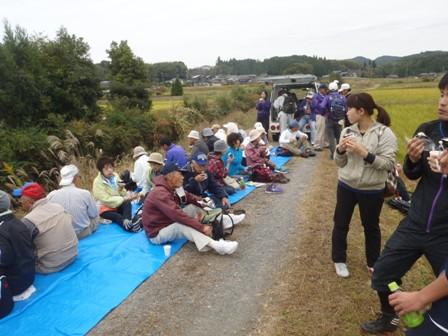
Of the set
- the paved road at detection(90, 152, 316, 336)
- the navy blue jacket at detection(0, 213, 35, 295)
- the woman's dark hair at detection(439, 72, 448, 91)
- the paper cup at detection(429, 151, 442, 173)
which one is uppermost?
the woman's dark hair at detection(439, 72, 448, 91)

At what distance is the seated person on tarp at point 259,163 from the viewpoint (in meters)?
7.19

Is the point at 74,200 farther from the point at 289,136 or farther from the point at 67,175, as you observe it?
the point at 289,136

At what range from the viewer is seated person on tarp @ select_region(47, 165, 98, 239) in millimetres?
4309

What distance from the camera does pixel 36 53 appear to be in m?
11.4

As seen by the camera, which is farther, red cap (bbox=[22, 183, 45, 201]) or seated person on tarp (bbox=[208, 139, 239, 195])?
seated person on tarp (bbox=[208, 139, 239, 195])

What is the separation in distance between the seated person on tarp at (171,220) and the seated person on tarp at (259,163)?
3.05 meters

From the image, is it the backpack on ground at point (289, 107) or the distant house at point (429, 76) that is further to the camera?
the distant house at point (429, 76)

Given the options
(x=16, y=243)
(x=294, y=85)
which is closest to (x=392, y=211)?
(x=16, y=243)

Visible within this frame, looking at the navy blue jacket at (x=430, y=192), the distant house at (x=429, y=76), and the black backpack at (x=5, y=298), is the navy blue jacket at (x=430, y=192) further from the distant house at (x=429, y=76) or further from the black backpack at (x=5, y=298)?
the distant house at (x=429, y=76)

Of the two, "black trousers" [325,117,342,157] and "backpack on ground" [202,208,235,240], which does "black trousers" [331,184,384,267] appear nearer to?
"backpack on ground" [202,208,235,240]

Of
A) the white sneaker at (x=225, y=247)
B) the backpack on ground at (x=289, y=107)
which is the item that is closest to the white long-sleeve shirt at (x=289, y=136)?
the backpack on ground at (x=289, y=107)

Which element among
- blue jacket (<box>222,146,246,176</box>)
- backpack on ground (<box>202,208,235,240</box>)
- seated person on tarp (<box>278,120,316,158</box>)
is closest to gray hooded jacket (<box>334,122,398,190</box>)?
backpack on ground (<box>202,208,235,240</box>)

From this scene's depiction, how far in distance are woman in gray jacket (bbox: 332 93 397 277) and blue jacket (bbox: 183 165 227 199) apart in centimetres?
253

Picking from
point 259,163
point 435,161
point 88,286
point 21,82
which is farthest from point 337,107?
point 21,82
